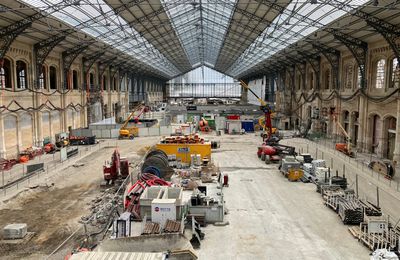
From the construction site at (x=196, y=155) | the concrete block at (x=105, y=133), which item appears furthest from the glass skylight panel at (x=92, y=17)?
the concrete block at (x=105, y=133)

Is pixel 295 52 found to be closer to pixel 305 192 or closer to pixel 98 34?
pixel 98 34

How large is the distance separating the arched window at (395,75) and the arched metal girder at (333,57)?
9455mm

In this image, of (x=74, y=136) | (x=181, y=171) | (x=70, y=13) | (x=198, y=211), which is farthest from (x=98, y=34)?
(x=198, y=211)

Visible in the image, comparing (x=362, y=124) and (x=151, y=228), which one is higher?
(x=362, y=124)

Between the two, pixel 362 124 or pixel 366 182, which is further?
pixel 362 124

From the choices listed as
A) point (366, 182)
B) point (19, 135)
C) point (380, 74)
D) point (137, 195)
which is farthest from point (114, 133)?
point (366, 182)

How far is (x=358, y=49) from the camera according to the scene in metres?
32.8

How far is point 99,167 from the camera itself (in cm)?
2828

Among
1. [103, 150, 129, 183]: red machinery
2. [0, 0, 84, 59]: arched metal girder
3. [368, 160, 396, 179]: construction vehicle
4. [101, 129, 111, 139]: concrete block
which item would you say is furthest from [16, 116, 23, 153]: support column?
[368, 160, 396, 179]: construction vehicle

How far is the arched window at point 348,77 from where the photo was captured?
36.7 metres

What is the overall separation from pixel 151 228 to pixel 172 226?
2.77 feet

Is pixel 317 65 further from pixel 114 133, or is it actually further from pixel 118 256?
pixel 118 256

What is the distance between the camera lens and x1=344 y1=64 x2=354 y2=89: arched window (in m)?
36.7

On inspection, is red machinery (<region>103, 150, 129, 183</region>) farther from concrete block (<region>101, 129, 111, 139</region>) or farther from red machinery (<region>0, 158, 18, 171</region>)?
concrete block (<region>101, 129, 111, 139</region>)
